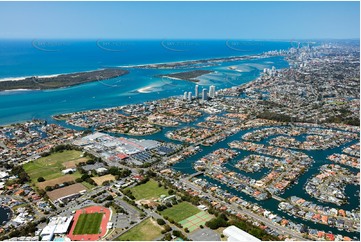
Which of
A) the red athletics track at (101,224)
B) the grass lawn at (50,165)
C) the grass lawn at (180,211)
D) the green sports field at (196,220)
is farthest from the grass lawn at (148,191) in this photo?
the grass lawn at (50,165)

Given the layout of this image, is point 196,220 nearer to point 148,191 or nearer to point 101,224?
point 148,191

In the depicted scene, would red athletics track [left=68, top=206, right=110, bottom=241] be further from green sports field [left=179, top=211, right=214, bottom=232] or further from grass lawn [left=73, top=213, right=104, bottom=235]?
green sports field [left=179, top=211, right=214, bottom=232]

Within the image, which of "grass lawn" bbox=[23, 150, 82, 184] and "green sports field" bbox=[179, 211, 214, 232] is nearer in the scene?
"green sports field" bbox=[179, 211, 214, 232]

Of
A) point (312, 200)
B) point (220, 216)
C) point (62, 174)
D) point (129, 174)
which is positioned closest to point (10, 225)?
point (62, 174)

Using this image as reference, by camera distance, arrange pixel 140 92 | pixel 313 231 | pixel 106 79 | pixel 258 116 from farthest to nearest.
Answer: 1. pixel 106 79
2. pixel 140 92
3. pixel 258 116
4. pixel 313 231

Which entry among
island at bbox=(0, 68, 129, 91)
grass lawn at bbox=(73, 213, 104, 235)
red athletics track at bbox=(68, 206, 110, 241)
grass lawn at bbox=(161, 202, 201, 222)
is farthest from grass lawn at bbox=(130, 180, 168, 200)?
island at bbox=(0, 68, 129, 91)

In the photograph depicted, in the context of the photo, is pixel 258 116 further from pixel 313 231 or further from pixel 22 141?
pixel 22 141
